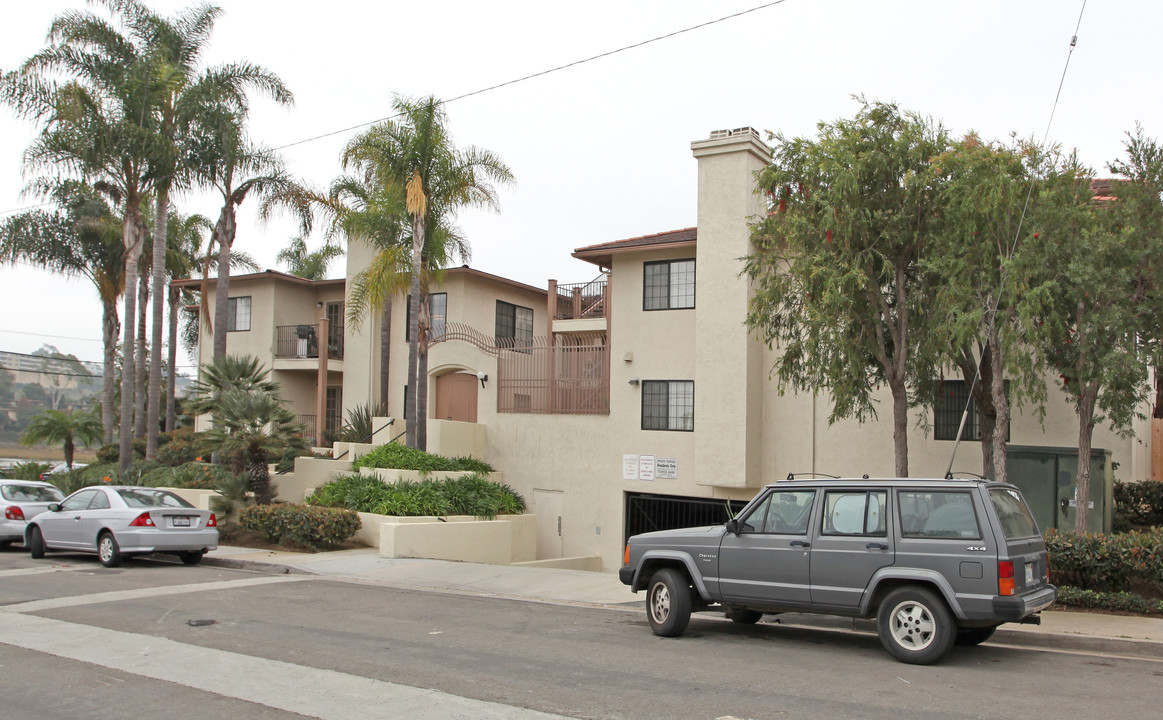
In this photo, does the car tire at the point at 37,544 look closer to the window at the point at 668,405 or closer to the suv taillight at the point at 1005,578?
the window at the point at 668,405

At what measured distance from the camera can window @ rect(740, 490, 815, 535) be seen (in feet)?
29.7

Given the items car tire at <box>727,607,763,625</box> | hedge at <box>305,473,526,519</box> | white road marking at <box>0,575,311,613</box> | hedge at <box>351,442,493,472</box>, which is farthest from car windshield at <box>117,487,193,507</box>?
car tire at <box>727,607,763,625</box>

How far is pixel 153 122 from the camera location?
24.3 metres

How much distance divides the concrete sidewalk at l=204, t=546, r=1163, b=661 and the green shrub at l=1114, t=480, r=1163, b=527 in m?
6.20

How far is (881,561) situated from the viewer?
8359mm

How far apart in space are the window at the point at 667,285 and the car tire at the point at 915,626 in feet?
43.0

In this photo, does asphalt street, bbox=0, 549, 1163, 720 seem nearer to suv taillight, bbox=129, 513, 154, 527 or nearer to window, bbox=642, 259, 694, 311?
suv taillight, bbox=129, 513, 154, 527

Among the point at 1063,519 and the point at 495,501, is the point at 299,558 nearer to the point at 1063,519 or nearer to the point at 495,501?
the point at 495,501

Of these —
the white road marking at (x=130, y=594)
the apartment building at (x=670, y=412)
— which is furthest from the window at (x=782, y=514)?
the white road marking at (x=130, y=594)

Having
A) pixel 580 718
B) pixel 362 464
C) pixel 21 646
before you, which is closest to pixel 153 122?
pixel 362 464

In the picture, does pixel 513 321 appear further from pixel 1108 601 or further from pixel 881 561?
pixel 881 561

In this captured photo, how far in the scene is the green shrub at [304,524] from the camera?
57.3 feet

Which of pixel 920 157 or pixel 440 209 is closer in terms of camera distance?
pixel 920 157

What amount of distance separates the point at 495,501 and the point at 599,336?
6.33 meters
